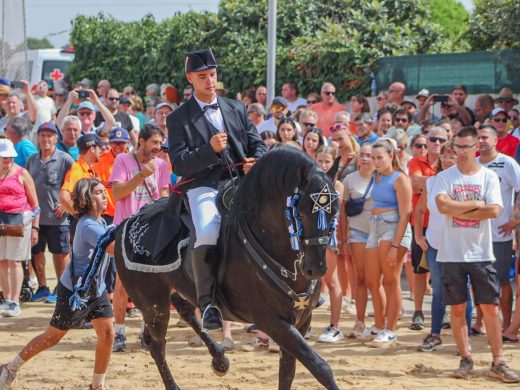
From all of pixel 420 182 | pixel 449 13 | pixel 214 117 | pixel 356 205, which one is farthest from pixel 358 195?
pixel 449 13

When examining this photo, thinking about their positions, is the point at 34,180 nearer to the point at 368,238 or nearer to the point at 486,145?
the point at 368,238

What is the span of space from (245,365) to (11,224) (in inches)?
171

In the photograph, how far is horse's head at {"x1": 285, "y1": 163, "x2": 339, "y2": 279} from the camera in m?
6.70

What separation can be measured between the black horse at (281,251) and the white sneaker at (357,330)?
327 centimetres

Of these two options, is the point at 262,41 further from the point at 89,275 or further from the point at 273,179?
the point at 273,179

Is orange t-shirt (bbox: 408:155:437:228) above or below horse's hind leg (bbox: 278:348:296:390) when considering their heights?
above

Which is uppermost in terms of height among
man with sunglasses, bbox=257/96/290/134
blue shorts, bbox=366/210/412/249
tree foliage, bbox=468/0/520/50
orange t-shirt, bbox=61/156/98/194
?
tree foliage, bbox=468/0/520/50

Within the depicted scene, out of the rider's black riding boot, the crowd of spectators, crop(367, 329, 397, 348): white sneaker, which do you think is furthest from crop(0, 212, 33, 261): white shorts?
the rider's black riding boot

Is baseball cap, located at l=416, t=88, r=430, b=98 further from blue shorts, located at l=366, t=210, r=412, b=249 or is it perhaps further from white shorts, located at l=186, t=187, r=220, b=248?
white shorts, located at l=186, t=187, r=220, b=248

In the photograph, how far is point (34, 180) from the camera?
13398 mm

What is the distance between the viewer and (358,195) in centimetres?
1095

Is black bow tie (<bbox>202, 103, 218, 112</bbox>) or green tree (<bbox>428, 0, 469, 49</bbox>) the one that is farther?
green tree (<bbox>428, 0, 469, 49</bbox>)

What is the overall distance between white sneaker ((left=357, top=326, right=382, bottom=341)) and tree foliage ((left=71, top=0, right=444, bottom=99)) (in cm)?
827

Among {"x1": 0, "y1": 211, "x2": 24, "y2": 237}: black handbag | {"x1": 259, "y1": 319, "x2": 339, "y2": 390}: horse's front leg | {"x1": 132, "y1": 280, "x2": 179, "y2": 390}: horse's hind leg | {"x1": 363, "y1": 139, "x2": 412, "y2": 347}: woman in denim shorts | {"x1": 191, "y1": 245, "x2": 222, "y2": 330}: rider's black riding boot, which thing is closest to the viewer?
{"x1": 259, "y1": 319, "x2": 339, "y2": 390}: horse's front leg
